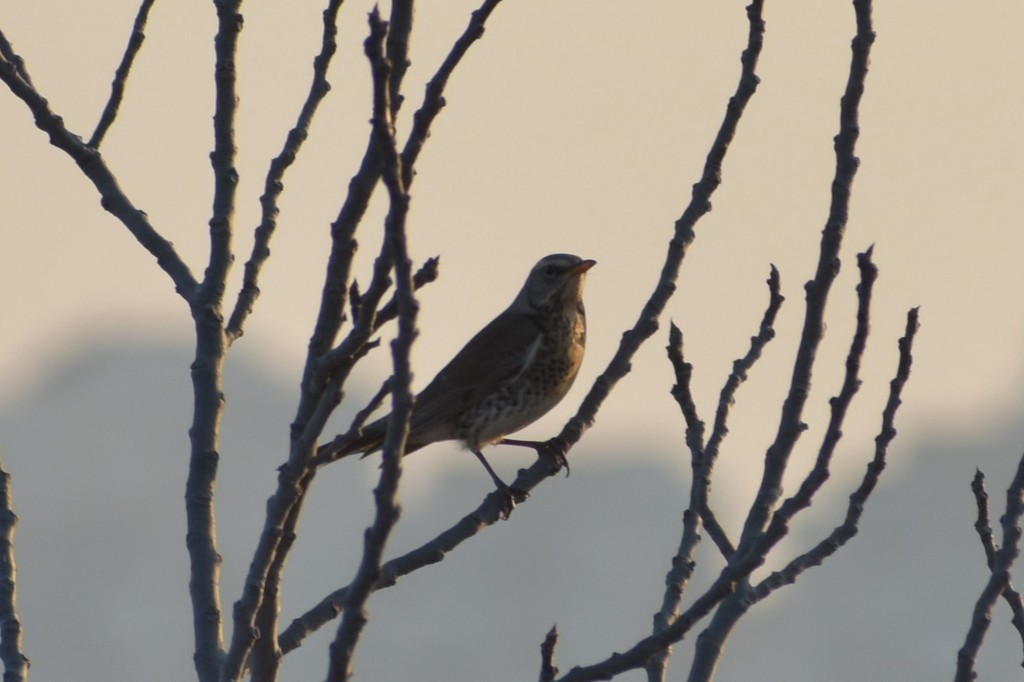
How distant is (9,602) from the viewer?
4.90 meters

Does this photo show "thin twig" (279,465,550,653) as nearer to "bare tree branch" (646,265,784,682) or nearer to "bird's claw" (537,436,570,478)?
"bare tree branch" (646,265,784,682)

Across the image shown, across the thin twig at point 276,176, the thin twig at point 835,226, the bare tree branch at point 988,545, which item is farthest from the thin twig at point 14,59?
the bare tree branch at point 988,545

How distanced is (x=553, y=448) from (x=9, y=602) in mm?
2707

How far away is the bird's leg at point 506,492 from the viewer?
6.36 meters

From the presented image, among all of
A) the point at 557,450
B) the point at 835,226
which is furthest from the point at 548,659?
the point at 557,450

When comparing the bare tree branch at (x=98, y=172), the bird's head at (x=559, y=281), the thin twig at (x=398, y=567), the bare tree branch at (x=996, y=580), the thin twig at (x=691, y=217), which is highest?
the bird's head at (x=559, y=281)

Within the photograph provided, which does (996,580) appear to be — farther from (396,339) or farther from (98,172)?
(98,172)

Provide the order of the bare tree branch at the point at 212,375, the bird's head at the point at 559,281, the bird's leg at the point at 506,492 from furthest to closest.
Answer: the bird's head at the point at 559,281
the bird's leg at the point at 506,492
the bare tree branch at the point at 212,375

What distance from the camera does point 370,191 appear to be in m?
4.42

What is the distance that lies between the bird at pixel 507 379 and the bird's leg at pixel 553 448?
0.22 m

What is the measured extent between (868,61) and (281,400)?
4592 cm

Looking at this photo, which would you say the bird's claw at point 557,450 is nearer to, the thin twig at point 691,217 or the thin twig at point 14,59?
the thin twig at point 691,217

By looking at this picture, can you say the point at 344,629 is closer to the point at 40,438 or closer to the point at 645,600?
the point at 645,600

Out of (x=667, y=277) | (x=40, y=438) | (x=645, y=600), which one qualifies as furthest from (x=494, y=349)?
(x=40, y=438)
